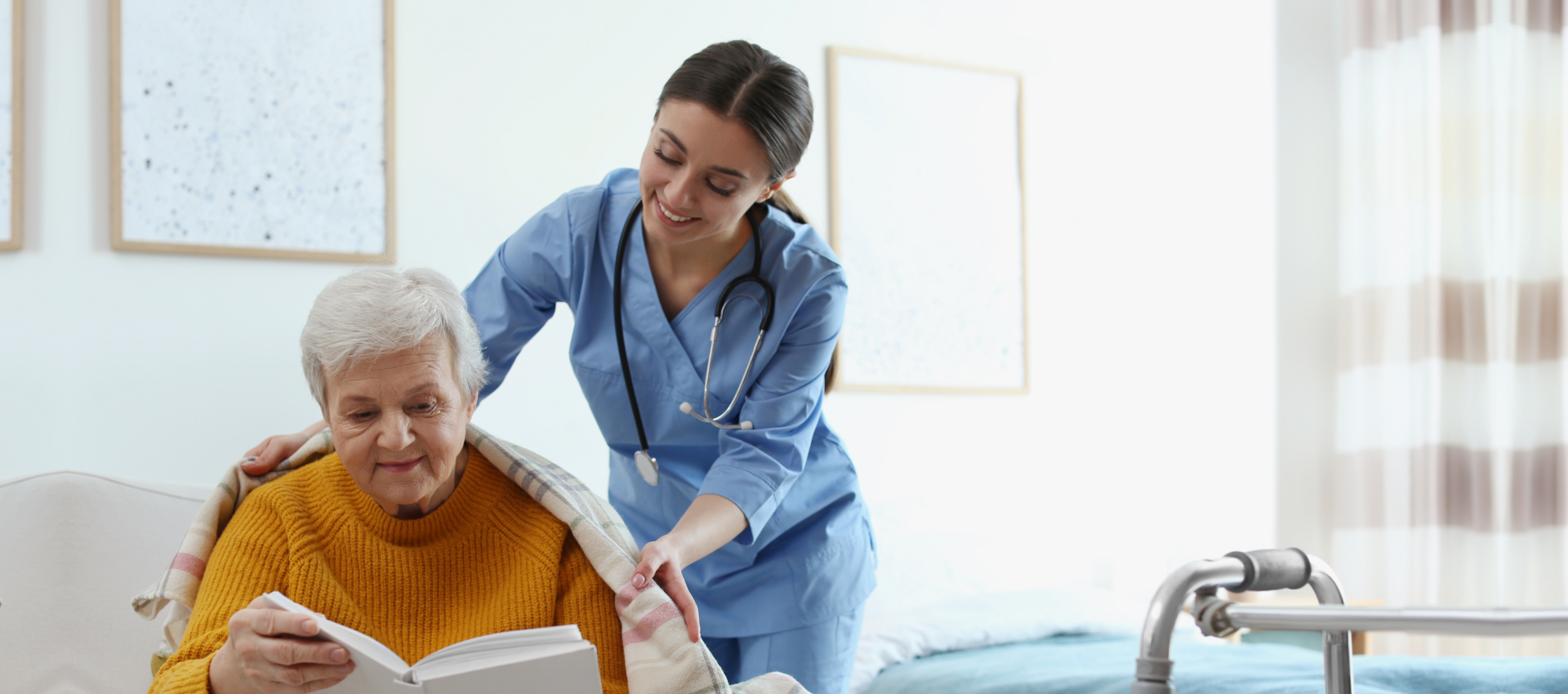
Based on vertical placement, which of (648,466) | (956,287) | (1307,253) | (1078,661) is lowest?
(1078,661)

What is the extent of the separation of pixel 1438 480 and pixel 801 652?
90.7 inches

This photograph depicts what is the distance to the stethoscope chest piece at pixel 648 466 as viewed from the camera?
1568mm

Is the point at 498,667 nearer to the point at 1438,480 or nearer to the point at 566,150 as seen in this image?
the point at 566,150

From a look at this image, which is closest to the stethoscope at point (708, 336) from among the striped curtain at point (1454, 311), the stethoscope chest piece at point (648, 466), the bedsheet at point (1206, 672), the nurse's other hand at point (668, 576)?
the stethoscope chest piece at point (648, 466)

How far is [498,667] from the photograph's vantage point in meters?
0.96

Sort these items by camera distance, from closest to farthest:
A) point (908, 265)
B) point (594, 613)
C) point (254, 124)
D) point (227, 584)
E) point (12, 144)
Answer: point (227, 584)
point (594, 613)
point (12, 144)
point (254, 124)
point (908, 265)

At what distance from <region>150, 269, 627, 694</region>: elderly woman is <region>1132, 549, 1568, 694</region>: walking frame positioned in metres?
0.69

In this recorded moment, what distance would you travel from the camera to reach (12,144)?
6.87 ft

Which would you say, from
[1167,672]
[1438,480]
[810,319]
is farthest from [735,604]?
[1438,480]

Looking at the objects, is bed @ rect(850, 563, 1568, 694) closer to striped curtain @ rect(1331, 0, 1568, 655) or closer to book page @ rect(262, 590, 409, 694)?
striped curtain @ rect(1331, 0, 1568, 655)

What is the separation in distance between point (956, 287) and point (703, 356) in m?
1.55

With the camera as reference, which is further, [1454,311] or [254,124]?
[1454,311]

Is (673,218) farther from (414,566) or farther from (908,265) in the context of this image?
(908,265)

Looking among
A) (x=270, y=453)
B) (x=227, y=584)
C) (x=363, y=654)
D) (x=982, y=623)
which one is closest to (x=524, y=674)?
(x=363, y=654)
